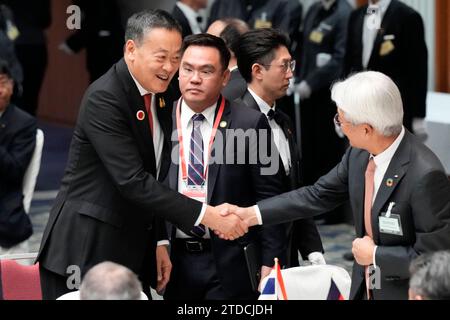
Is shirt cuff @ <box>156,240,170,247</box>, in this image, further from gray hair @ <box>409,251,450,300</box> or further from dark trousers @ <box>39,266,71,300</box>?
gray hair @ <box>409,251,450,300</box>

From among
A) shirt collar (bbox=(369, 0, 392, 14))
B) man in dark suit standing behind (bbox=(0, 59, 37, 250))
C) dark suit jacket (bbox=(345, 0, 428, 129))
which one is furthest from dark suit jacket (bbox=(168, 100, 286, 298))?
shirt collar (bbox=(369, 0, 392, 14))

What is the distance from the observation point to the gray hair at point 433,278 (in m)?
3.40

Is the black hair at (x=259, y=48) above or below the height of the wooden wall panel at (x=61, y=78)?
above

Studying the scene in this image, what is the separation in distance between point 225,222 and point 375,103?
0.98m

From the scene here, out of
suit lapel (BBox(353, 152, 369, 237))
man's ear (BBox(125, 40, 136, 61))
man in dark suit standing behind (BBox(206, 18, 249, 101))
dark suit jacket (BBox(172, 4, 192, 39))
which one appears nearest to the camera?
suit lapel (BBox(353, 152, 369, 237))

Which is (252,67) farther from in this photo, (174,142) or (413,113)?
(413,113)

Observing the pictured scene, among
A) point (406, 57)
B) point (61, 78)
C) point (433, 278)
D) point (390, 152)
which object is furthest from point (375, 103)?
point (61, 78)

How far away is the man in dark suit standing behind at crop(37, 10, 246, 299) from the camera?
4.25m

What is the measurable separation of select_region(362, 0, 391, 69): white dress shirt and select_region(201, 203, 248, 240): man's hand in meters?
3.47

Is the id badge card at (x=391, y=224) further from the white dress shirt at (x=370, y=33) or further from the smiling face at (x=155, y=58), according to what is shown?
the white dress shirt at (x=370, y=33)

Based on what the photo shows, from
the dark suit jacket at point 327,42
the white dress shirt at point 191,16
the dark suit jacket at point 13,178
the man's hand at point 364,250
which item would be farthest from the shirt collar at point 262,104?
the white dress shirt at point 191,16

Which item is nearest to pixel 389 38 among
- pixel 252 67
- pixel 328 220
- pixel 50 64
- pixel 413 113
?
pixel 413 113

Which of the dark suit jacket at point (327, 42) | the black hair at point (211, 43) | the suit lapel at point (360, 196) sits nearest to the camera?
the suit lapel at point (360, 196)

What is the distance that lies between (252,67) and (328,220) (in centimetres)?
369
